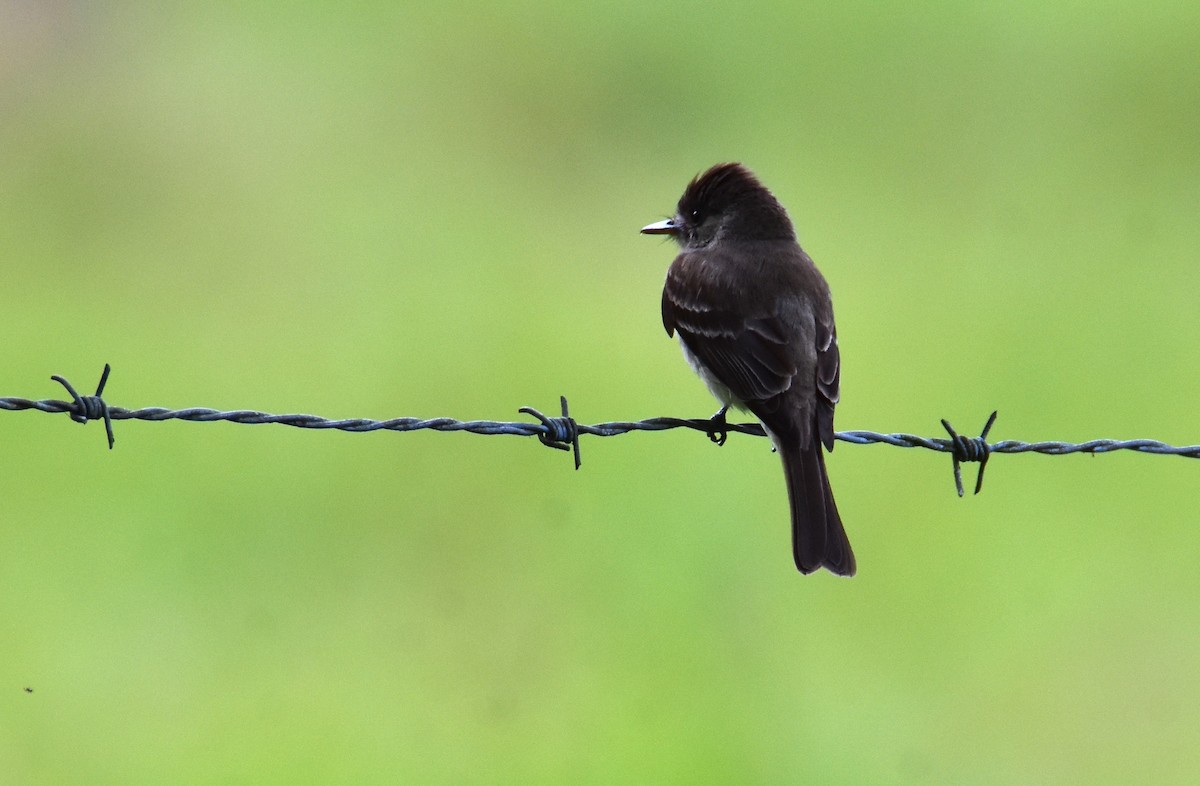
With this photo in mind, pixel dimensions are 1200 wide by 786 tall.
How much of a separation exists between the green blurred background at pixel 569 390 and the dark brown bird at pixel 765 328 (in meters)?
1.75

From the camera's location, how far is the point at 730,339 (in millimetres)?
6586

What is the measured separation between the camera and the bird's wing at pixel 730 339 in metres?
6.31

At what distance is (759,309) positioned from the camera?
6.65 meters

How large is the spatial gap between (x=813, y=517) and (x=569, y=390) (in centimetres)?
436

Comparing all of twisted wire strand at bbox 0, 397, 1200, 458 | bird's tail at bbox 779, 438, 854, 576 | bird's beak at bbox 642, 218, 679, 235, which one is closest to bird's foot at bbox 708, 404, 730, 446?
bird's tail at bbox 779, 438, 854, 576

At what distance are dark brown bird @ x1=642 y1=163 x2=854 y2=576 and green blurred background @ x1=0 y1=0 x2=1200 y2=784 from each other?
175 cm

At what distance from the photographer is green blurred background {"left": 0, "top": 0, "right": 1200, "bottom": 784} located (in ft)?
25.5

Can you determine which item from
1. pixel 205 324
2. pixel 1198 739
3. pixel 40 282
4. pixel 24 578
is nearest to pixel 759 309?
pixel 1198 739

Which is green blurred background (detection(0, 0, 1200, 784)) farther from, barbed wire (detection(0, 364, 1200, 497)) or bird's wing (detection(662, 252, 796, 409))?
barbed wire (detection(0, 364, 1200, 497))

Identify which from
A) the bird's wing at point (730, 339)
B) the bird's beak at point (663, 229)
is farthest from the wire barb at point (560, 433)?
the bird's beak at point (663, 229)

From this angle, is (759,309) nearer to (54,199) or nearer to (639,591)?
(639,591)

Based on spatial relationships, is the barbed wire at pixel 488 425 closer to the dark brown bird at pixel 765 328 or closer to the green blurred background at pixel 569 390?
the dark brown bird at pixel 765 328

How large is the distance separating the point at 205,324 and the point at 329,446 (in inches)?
84.5

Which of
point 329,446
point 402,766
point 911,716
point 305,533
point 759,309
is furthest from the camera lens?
point 329,446
